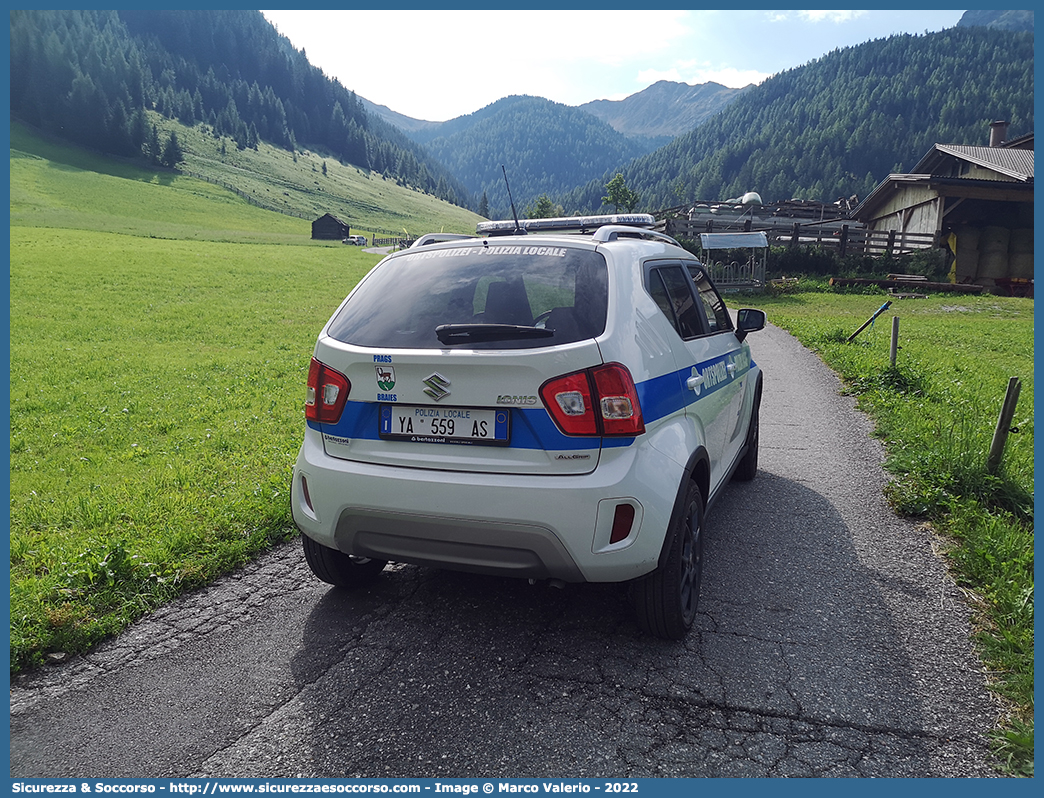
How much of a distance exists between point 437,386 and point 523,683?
1.38 metres

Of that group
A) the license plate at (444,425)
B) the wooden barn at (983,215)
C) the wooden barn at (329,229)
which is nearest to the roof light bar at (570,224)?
the license plate at (444,425)

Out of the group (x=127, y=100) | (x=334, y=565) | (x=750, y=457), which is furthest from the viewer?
(x=127, y=100)

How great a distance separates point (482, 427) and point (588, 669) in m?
1.22

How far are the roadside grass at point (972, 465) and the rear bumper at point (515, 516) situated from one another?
1592 mm

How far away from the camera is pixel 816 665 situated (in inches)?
126

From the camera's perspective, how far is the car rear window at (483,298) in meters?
3.12

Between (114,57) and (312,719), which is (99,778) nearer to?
(312,719)

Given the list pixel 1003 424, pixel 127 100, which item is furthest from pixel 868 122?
pixel 1003 424

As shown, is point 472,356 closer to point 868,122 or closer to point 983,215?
point 983,215

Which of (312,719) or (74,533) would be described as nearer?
(312,719)

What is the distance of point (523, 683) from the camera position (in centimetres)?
306

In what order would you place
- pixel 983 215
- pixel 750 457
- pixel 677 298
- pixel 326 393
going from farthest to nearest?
pixel 983 215, pixel 750 457, pixel 677 298, pixel 326 393

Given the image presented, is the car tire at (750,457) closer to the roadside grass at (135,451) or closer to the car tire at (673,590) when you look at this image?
the car tire at (673,590)

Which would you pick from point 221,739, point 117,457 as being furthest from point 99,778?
point 117,457
